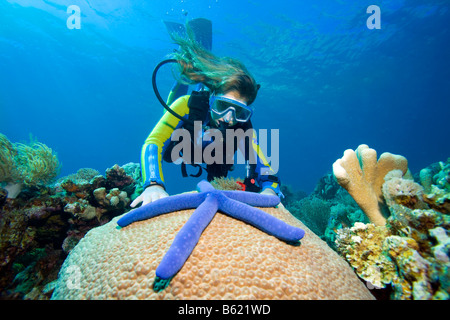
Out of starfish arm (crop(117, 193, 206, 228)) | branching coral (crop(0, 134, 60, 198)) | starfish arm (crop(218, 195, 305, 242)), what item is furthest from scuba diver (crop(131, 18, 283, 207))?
branching coral (crop(0, 134, 60, 198))

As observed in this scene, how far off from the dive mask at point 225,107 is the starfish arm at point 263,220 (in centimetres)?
217

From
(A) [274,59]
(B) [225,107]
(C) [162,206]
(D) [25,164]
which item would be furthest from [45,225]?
(A) [274,59]

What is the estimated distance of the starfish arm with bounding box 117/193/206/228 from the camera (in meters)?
1.81

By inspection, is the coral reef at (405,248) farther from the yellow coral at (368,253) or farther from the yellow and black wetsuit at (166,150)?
the yellow and black wetsuit at (166,150)

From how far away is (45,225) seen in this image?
2.89 m

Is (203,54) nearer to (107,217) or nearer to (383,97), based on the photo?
(107,217)

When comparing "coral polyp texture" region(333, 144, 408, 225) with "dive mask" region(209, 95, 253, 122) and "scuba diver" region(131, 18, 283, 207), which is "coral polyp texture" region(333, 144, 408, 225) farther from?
"dive mask" region(209, 95, 253, 122)

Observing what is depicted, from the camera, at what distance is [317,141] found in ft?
281

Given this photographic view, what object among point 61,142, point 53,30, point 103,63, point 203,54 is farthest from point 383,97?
point 61,142

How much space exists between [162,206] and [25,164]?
3945mm

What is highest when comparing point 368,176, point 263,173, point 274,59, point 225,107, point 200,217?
point 274,59

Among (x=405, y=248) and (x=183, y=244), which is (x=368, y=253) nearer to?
(x=405, y=248)

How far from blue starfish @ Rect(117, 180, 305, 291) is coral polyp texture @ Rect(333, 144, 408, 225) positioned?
92 centimetres
